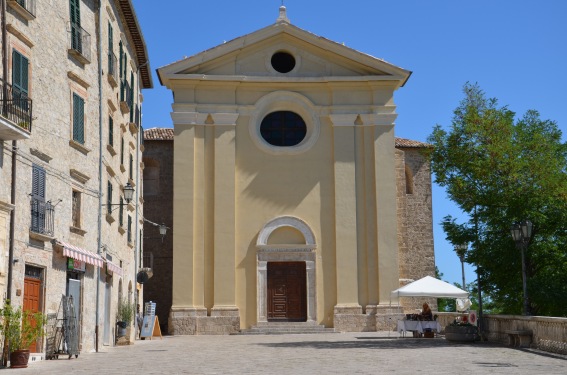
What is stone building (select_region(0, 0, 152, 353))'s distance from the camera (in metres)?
16.3

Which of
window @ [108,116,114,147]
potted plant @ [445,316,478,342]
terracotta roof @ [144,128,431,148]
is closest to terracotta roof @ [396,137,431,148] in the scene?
terracotta roof @ [144,128,431,148]

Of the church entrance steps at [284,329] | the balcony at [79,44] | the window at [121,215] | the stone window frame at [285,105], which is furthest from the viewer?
the stone window frame at [285,105]

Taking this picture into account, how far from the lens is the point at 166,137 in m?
41.0

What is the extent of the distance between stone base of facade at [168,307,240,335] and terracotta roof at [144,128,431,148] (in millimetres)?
11057

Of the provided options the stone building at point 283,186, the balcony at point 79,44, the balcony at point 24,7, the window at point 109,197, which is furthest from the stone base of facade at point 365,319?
the balcony at point 24,7

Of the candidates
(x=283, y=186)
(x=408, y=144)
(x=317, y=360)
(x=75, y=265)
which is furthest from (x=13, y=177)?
(x=408, y=144)

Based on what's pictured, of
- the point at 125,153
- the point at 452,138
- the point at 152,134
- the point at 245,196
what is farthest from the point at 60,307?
the point at 152,134

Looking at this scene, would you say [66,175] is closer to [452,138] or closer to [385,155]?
[452,138]

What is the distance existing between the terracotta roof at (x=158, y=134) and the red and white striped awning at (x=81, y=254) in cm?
1937

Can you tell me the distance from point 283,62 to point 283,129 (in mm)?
2887

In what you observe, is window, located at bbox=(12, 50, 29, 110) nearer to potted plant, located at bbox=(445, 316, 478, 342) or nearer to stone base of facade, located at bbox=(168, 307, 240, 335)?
potted plant, located at bbox=(445, 316, 478, 342)

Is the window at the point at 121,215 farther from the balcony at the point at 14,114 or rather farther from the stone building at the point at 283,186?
the balcony at the point at 14,114

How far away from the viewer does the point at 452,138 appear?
26.3 meters

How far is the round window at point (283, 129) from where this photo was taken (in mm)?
34938
